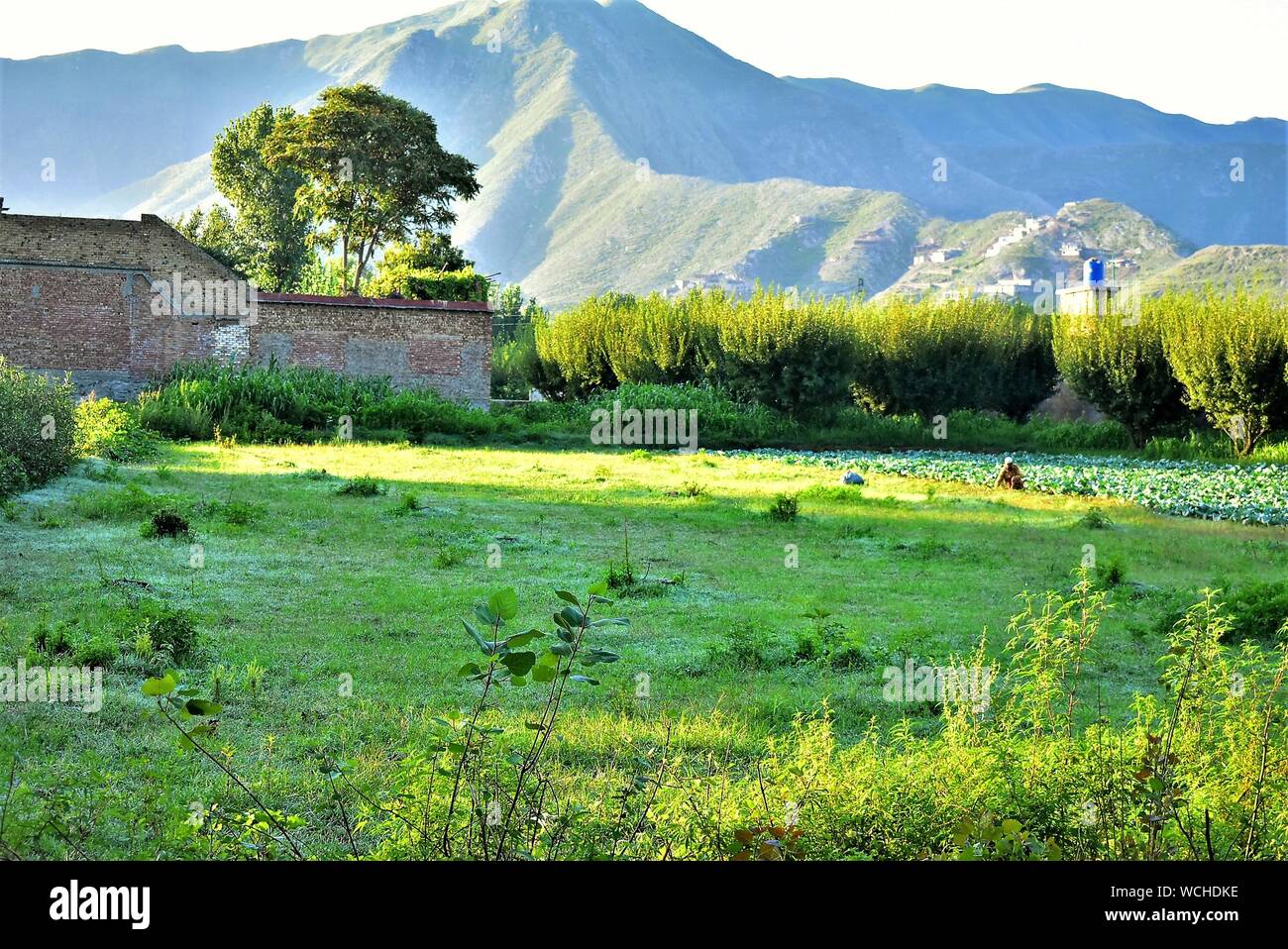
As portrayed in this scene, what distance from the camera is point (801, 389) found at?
33.1 m

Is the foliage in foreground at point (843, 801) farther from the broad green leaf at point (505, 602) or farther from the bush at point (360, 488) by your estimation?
the bush at point (360, 488)

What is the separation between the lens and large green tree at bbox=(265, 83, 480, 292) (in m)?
43.0

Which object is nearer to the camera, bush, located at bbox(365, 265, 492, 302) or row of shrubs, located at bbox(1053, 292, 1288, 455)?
row of shrubs, located at bbox(1053, 292, 1288, 455)

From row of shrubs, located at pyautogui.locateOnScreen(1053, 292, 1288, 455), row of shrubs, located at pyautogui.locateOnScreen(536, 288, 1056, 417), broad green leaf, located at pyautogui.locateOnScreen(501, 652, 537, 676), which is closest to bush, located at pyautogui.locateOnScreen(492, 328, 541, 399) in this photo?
row of shrubs, located at pyautogui.locateOnScreen(536, 288, 1056, 417)

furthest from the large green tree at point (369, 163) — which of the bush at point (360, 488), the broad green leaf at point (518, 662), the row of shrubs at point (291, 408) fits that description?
the broad green leaf at point (518, 662)

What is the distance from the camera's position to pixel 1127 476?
874 inches

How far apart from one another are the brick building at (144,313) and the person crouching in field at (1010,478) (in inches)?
699

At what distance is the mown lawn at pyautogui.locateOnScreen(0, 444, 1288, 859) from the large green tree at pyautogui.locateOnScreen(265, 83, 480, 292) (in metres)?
26.3

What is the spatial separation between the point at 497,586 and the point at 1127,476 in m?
15.6

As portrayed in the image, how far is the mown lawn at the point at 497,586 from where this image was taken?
611 centimetres

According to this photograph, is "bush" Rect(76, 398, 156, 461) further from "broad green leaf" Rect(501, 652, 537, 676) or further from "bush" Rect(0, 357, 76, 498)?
"broad green leaf" Rect(501, 652, 537, 676)

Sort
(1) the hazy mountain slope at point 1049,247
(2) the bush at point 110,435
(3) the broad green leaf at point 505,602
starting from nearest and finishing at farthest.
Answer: (3) the broad green leaf at point 505,602
(2) the bush at point 110,435
(1) the hazy mountain slope at point 1049,247
